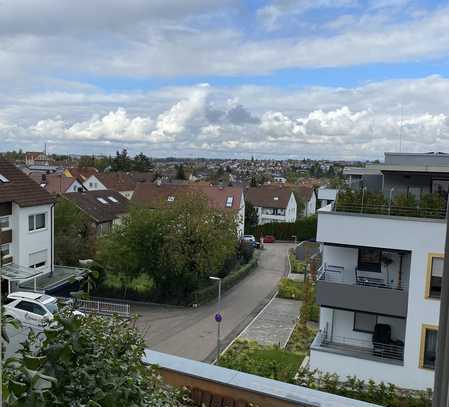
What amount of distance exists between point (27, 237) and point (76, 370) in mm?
13356

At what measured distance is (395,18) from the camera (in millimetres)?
1444

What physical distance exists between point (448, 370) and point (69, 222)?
1814cm

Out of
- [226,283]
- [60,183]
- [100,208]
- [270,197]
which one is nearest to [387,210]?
[226,283]

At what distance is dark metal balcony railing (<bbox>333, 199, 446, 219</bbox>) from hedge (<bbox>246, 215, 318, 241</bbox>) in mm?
22021

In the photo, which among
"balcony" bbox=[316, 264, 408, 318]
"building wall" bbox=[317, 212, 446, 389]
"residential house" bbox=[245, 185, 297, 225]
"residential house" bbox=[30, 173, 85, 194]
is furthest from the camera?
"residential house" bbox=[245, 185, 297, 225]

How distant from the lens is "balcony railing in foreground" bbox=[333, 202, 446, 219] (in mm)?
8758

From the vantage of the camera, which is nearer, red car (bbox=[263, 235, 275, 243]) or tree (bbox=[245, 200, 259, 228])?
red car (bbox=[263, 235, 275, 243])

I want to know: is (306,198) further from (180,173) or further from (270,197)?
(180,173)

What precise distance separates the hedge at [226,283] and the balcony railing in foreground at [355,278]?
7.18 meters

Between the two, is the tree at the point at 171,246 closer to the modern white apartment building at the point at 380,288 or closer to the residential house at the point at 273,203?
the modern white apartment building at the point at 380,288

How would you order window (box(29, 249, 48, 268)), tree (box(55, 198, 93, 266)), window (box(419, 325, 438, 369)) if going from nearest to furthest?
1. window (box(419, 325, 438, 369))
2. window (box(29, 249, 48, 268))
3. tree (box(55, 198, 93, 266))

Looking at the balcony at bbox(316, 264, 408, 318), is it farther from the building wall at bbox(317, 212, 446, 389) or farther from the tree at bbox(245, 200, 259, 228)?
the tree at bbox(245, 200, 259, 228)

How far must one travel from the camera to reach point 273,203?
38.6 meters

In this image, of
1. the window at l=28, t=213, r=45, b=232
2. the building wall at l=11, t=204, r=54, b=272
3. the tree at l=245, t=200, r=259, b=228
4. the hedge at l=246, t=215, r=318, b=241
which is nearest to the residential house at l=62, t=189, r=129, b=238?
the building wall at l=11, t=204, r=54, b=272
